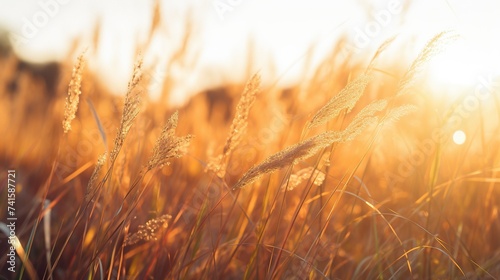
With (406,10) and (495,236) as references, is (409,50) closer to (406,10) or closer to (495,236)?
(406,10)

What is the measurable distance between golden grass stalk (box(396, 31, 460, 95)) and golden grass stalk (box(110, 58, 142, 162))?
0.53m

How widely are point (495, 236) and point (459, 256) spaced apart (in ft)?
1.06

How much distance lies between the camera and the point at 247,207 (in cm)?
167

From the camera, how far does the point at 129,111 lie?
965 millimetres

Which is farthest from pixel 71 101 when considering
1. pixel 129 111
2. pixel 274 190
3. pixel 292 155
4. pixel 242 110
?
pixel 274 190

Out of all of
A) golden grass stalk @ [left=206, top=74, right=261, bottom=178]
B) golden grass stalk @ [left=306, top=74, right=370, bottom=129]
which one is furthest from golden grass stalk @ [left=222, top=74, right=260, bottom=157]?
golden grass stalk @ [left=306, top=74, right=370, bottom=129]

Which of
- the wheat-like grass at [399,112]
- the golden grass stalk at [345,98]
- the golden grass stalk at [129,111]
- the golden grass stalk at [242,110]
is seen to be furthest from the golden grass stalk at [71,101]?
the wheat-like grass at [399,112]

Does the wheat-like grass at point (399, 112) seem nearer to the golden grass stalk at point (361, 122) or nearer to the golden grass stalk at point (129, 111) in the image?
the golden grass stalk at point (361, 122)

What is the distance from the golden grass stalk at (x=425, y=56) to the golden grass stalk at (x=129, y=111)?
529mm

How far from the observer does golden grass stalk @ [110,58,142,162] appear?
0.96 metres

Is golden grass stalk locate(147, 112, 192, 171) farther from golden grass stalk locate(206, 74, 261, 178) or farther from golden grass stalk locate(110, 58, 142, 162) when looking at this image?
golden grass stalk locate(206, 74, 261, 178)

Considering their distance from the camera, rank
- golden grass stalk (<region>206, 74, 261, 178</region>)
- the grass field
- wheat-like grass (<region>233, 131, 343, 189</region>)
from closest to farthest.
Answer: wheat-like grass (<region>233, 131, 343, 189</region>) → the grass field → golden grass stalk (<region>206, 74, 261, 178</region>)

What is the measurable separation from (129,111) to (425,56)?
585mm

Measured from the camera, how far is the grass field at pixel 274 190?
42.2 inches
